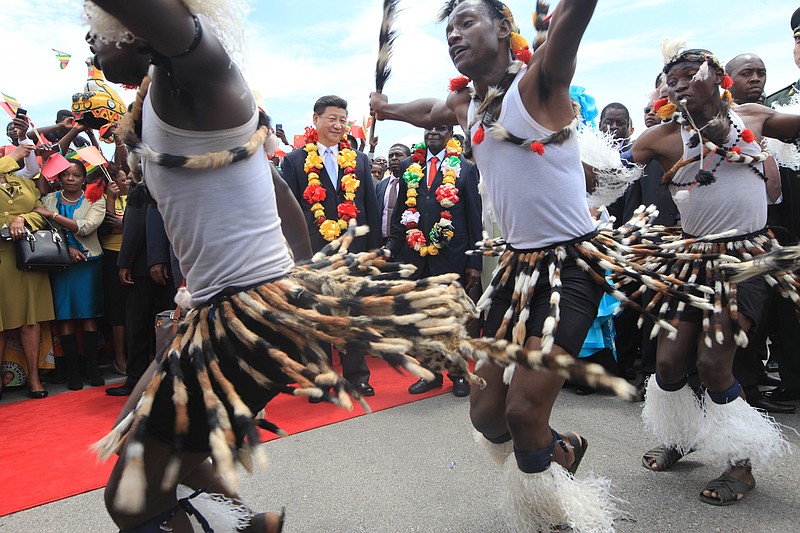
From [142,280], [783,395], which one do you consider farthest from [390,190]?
[783,395]

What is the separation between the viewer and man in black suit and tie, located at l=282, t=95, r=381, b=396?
4.95 metres

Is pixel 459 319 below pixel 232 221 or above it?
below

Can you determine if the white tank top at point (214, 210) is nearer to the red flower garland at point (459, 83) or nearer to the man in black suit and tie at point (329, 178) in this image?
the red flower garland at point (459, 83)

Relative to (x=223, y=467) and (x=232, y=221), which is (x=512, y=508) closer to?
(x=223, y=467)

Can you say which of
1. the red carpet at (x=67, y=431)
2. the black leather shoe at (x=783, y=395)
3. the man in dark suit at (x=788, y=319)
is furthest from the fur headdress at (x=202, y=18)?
the black leather shoe at (x=783, y=395)

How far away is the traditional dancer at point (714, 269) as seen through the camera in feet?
9.06

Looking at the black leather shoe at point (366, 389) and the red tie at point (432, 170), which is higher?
the red tie at point (432, 170)

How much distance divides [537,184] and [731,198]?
1.31 meters

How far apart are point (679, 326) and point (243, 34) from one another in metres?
2.46

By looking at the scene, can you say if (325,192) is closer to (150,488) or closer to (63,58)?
(63,58)

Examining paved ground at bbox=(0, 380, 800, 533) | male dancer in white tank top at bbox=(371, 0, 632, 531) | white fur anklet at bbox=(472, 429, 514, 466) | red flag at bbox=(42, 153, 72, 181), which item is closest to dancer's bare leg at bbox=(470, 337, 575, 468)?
male dancer in white tank top at bbox=(371, 0, 632, 531)

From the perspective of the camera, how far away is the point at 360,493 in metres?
2.92

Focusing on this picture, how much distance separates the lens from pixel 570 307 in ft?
7.29

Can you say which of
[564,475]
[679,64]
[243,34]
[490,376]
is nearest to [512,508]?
[564,475]
